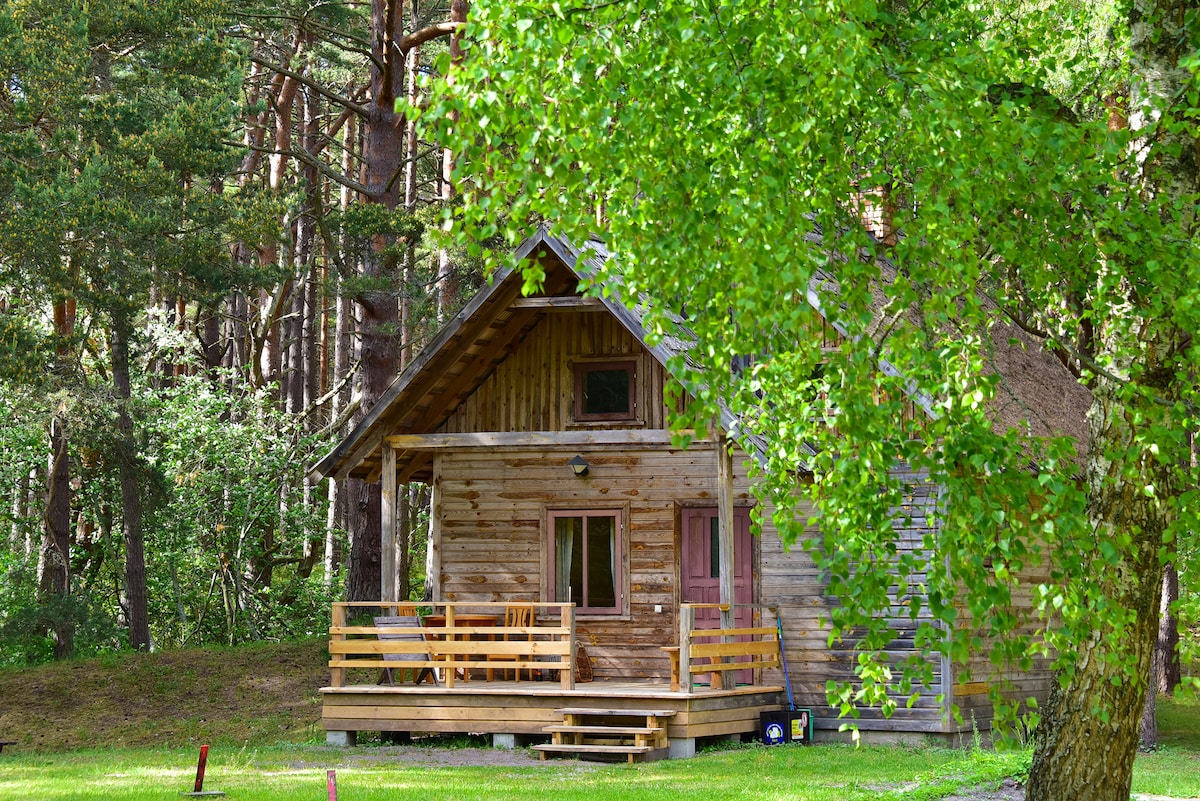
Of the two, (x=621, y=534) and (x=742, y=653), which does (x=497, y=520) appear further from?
(x=742, y=653)

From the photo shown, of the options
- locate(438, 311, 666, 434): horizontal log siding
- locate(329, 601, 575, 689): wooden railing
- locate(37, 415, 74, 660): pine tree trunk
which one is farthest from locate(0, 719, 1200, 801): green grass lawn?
locate(37, 415, 74, 660): pine tree trunk

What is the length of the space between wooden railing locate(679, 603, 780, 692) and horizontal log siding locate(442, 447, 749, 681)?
47.8 inches

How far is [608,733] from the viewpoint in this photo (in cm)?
1492

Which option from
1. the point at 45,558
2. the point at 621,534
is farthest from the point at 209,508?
the point at 621,534

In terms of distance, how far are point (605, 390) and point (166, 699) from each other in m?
8.36

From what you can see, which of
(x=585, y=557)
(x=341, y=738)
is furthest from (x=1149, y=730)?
(x=341, y=738)

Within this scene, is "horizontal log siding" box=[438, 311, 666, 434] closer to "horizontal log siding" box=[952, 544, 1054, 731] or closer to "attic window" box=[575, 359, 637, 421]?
"attic window" box=[575, 359, 637, 421]

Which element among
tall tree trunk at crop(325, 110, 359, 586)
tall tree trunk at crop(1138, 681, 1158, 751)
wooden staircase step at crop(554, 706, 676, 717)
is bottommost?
tall tree trunk at crop(1138, 681, 1158, 751)

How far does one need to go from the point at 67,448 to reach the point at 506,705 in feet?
33.5

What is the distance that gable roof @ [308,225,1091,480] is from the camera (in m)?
16.1

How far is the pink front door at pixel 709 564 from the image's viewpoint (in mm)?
17438

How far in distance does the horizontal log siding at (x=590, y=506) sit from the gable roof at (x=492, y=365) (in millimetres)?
1105

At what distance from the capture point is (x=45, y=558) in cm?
2397

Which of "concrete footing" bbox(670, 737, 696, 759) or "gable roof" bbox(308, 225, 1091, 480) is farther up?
"gable roof" bbox(308, 225, 1091, 480)
